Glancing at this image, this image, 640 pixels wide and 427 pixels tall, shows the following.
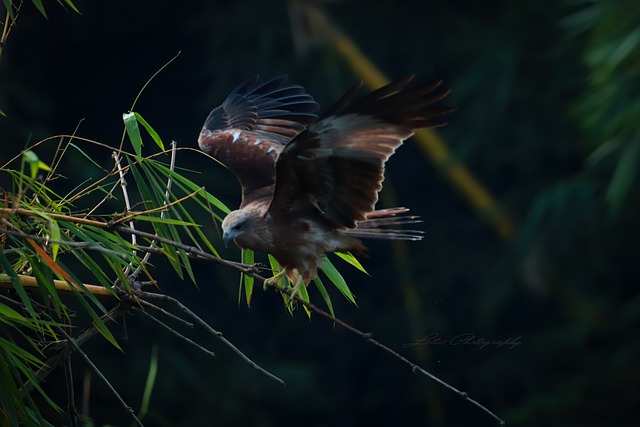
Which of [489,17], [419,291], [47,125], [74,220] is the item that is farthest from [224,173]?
[74,220]

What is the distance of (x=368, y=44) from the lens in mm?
7148

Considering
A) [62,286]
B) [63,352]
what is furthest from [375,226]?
[63,352]

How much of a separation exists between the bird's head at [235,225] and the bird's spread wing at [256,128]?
0.19 m

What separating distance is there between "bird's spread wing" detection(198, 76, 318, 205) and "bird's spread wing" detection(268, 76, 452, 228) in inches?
11.0

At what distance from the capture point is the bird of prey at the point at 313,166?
7.16 feet

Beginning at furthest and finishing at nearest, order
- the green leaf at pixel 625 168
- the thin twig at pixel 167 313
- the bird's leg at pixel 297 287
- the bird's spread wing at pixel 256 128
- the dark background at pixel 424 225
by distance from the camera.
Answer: the dark background at pixel 424 225 → the green leaf at pixel 625 168 → the bird's spread wing at pixel 256 128 → the bird's leg at pixel 297 287 → the thin twig at pixel 167 313

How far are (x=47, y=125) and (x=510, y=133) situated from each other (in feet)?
9.57

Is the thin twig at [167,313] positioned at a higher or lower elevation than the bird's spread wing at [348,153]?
lower

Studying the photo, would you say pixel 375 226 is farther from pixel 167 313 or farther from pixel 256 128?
pixel 167 313

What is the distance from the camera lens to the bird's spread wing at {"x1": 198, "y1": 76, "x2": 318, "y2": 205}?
2777 mm

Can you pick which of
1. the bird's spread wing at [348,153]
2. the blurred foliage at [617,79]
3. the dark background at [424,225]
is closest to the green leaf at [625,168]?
the blurred foliage at [617,79]

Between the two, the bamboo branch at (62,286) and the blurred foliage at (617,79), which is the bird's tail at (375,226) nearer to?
the bamboo branch at (62,286)

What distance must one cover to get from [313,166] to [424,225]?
5.18 metres

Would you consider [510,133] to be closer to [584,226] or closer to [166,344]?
[584,226]
